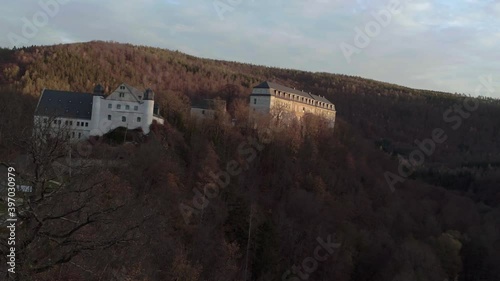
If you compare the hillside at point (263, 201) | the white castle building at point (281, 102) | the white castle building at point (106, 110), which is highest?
the white castle building at point (281, 102)

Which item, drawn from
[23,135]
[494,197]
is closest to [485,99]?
[494,197]

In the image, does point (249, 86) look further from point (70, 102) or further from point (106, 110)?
point (70, 102)

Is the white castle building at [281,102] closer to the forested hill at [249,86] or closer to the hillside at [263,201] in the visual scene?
the hillside at [263,201]

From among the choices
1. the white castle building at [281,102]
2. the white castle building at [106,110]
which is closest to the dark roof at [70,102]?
the white castle building at [106,110]

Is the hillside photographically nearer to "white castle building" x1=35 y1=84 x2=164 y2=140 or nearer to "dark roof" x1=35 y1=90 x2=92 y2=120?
"white castle building" x1=35 y1=84 x2=164 y2=140

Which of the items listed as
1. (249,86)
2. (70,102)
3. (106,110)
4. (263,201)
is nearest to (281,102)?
(263,201)

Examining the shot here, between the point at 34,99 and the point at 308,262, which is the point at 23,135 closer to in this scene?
the point at 308,262
